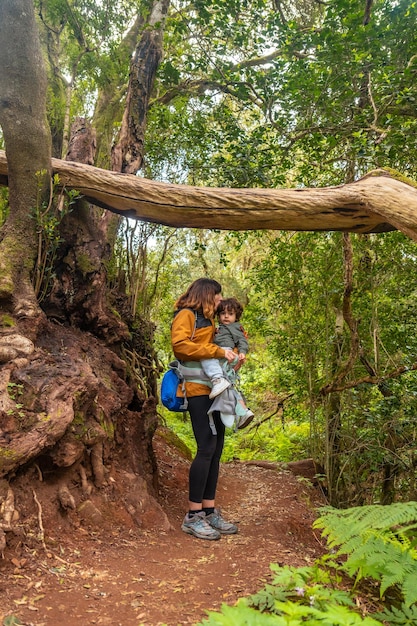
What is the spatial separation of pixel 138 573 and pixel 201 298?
2131mm

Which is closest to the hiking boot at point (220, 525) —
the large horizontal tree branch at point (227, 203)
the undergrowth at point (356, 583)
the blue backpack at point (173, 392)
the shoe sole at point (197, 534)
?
the shoe sole at point (197, 534)

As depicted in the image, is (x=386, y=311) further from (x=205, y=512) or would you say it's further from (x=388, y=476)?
(x=205, y=512)

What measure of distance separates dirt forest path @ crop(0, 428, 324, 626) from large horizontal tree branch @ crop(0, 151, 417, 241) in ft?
8.98

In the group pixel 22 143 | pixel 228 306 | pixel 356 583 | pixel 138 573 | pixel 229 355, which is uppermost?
pixel 22 143

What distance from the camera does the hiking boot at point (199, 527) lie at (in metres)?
3.84

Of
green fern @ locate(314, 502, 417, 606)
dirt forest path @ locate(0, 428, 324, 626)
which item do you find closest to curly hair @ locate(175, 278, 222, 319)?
dirt forest path @ locate(0, 428, 324, 626)

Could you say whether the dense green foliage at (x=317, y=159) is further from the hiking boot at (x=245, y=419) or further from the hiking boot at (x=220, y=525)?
the hiking boot at (x=220, y=525)

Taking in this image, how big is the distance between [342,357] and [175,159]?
12.5ft

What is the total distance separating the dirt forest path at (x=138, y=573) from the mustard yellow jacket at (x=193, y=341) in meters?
1.16

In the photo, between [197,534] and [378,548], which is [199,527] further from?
[378,548]

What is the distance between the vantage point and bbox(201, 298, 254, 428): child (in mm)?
4039

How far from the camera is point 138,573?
2852 millimetres

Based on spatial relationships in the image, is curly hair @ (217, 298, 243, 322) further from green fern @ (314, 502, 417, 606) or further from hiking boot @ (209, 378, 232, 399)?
green fern @ (314, 502, 417, 606)

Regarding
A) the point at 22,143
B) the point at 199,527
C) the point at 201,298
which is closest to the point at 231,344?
the point at 201,298
